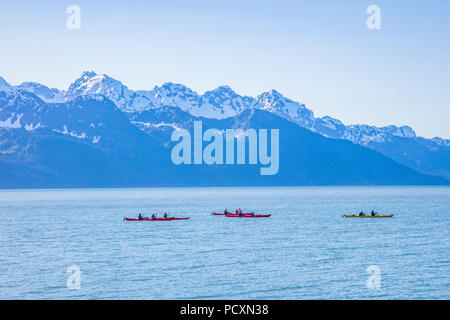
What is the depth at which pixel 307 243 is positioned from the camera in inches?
3553

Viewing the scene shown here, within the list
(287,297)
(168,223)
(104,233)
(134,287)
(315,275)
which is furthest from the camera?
(168,223)

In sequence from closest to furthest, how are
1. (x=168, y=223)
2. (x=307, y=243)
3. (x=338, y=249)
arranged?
(x=338, y=249)
(x=307, y=243)
(x=168, y=223)

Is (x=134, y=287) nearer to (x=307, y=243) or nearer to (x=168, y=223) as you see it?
(x=307, y=243)

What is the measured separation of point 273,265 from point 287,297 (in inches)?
656

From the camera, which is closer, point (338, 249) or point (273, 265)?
point (273, 265)

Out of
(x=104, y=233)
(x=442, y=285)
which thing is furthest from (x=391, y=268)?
(x=104, y=233)

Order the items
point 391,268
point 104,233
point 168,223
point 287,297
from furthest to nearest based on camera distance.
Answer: point 168,223, point 104,233, point 391,268, point 287,297

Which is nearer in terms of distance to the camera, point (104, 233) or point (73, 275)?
point (73, 275)

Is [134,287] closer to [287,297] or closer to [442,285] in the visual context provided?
[287,297]

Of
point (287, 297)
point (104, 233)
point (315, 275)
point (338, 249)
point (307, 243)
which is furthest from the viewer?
point (104, 233)

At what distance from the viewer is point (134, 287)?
54.3 meters

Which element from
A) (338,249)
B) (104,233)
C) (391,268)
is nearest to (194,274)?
(391,268)

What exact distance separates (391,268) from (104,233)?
60958mm

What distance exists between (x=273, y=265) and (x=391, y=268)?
43.6 ft
